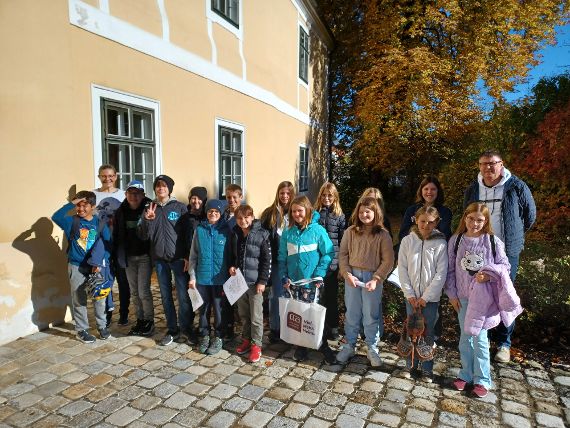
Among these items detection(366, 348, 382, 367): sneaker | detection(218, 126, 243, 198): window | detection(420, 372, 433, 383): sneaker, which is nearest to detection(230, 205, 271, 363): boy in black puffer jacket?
detection(366, 348, 382, 367): sneaker

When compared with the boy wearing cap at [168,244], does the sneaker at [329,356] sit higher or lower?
lower

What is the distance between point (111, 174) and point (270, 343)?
2.79m

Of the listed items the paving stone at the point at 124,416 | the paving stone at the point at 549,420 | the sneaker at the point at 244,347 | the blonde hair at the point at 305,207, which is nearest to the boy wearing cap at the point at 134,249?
the sneaker at the point at 244,347

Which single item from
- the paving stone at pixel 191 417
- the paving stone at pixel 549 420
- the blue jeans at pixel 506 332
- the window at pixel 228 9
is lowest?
the paving stone at pixel 191 417

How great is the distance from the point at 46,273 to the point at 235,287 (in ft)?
7.81

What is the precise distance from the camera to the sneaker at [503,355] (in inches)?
144

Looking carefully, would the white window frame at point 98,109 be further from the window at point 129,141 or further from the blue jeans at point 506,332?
the blue jeans at point 506,332

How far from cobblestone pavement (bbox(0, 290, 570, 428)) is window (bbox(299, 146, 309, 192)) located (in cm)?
994

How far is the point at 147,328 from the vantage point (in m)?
4.41

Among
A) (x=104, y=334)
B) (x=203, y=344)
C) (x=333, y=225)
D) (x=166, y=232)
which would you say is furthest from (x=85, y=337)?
(x=333, y=225)

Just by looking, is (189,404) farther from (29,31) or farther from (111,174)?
(29,31)

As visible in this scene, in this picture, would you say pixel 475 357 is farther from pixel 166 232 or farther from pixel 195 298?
pixel 166 232

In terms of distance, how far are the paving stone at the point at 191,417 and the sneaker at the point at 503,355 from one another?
2.72 m

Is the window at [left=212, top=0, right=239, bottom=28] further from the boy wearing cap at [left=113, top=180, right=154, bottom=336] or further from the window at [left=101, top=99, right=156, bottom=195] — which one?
the boy wearing cap at [left=113, top=180, right=154, bottom=336]
